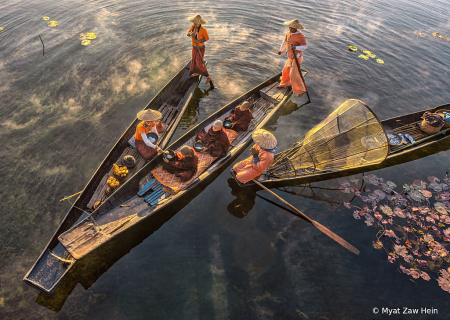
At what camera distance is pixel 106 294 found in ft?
18.4

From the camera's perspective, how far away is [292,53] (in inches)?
388

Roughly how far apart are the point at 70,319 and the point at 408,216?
10.2 m

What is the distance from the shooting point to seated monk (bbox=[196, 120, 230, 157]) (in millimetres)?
7518

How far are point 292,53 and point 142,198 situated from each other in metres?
8.80

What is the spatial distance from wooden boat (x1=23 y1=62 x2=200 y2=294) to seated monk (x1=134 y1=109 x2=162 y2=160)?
0.34 m

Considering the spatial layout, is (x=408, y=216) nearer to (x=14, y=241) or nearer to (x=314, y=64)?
(x=314, y=64)

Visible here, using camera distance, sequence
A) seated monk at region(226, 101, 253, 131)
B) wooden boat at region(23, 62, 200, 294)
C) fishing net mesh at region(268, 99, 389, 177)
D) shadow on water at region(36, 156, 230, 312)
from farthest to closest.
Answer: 1. seated monk at region(226, 101, 253, 131)
2. fishing net mesh at region(268, 99, 389, 177)
3. shadow on water at region(36, 156, 230, 312)
4. wooden boat at region(23, 62, 200, 294)

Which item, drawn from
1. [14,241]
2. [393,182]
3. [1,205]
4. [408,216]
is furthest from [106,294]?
[393,182]

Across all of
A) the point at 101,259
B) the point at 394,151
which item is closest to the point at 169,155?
the point at 101,259

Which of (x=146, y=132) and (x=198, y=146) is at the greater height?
(x=146, y=132)

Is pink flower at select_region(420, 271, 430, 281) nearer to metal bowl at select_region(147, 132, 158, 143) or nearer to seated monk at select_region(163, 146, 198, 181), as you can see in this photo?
seated monk at select_region(163, 146, 198, 181)

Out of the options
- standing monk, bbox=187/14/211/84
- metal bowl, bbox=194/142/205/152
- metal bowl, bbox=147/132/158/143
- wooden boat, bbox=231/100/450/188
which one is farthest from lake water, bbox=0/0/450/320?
metal bowl, bbox=147/132/158/143

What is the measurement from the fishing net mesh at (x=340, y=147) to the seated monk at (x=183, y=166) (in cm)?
267

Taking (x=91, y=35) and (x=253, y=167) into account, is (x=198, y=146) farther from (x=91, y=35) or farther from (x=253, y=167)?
(x=91, y=35)
